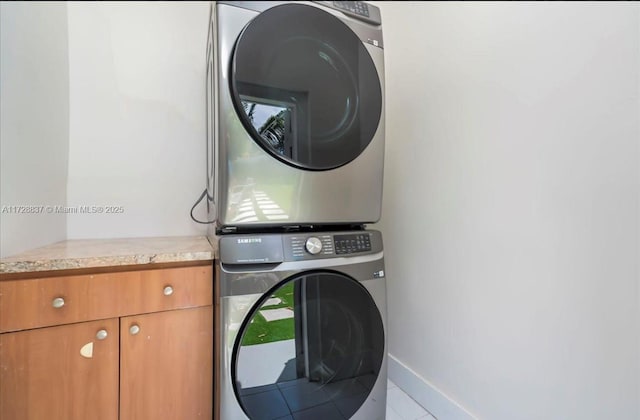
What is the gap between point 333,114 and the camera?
987 mm

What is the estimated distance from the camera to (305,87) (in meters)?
0.94

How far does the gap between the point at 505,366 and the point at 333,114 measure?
110 centimetres

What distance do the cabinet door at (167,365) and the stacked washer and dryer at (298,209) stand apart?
103 mm

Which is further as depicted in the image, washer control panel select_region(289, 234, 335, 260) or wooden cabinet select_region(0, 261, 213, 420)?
washer control panel select_region(289, 234, 335, 260)

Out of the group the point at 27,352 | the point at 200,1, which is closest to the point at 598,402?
the point at 27,352

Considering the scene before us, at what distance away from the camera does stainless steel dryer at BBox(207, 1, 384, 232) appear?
0.84 meters

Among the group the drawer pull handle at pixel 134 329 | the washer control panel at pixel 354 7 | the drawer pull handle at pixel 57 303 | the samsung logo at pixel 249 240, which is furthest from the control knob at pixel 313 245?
the washer control panel at pixel 354 7

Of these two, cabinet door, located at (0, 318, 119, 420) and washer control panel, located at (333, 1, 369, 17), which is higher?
washer control panel, located at (333, 1, 369, 17)

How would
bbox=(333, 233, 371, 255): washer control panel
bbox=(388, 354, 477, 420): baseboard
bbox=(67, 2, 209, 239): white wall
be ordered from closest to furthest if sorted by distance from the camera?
bbox=(333, 233, 371, 255): washer control panel < bbox=(388, 354, 477, 420): baseboard < bbox=(67, 2, 209, 239): white wall

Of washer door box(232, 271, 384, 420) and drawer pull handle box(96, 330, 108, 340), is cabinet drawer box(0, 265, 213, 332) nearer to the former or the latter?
drawer pull handle box(96, 330, 108, 340)

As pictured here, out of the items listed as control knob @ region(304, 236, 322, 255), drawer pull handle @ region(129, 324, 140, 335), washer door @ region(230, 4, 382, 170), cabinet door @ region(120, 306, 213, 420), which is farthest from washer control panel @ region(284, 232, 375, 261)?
drawer pull handle @ region(129, 324, 140, 335)

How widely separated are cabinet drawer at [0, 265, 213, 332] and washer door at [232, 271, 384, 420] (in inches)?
9.9

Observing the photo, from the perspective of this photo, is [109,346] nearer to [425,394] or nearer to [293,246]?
[293,246]

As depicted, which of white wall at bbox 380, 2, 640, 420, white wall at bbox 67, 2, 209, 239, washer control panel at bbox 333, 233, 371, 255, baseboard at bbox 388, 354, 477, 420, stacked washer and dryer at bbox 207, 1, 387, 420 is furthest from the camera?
white wall at bbox 67, 2, 209, 239
